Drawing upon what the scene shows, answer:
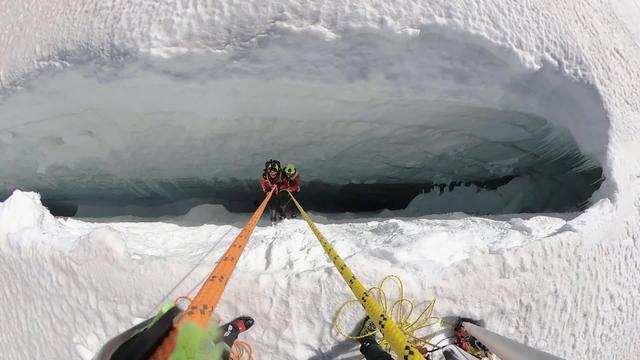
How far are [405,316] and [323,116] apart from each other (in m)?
0.62

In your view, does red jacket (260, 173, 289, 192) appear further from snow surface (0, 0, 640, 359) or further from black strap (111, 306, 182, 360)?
black strap (111, 306, 182, 360)

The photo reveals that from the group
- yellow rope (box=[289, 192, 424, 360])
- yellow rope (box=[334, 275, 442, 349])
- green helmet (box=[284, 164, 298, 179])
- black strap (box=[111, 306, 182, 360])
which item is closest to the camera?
black strap (box=[111, 306, 182, 360])

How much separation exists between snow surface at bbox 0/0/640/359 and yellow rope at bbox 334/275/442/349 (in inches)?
0.7

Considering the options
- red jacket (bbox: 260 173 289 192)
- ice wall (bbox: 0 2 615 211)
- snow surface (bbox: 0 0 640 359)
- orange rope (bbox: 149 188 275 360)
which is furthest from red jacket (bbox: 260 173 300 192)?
orange rope (bbox: 149 188 275 360)

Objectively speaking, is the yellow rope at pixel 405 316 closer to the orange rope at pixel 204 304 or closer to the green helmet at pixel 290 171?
the orange rope at pixel 204 304

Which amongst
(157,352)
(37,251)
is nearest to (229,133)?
(37,251)

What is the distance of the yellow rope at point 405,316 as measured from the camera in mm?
839

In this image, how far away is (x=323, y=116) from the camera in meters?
1.25

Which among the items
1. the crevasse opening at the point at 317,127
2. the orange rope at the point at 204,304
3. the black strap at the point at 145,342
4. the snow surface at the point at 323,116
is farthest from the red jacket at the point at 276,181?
the black strap at the point at 145,342

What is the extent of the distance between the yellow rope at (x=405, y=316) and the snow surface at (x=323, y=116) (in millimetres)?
19

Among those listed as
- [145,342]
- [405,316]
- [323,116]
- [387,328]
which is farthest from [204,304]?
[323,116]

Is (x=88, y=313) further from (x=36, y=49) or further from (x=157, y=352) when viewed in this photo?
(x=36, y=49)

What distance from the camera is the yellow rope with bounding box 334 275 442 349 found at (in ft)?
2.75

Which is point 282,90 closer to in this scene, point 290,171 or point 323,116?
point 323,116
